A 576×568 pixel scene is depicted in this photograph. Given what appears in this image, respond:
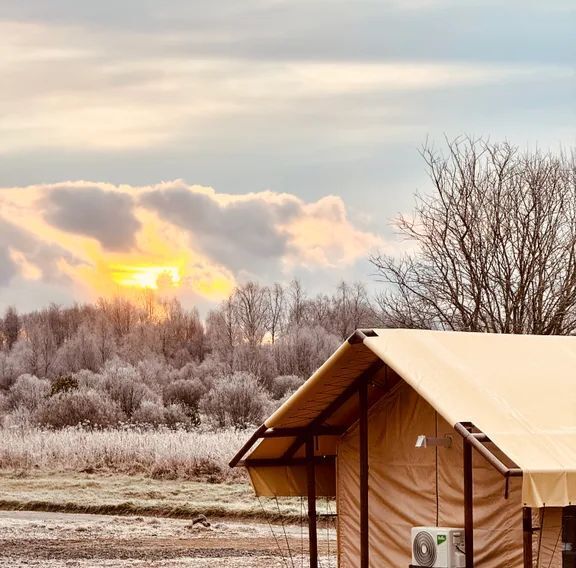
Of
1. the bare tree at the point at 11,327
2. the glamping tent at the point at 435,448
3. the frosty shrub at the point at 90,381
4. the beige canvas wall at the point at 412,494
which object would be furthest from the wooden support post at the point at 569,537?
the bare tree at the point at 11,327

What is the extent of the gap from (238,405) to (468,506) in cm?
4083

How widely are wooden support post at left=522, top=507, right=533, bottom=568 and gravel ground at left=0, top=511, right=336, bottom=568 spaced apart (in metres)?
9.44

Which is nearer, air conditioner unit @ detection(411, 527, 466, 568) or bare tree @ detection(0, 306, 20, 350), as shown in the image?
air conditioner unit @ detection(411, 527, 466, 568)

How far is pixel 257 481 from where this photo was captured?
667 inches

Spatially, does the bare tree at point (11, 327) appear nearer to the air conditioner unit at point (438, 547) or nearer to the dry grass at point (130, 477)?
the dry grass at point (130, 477)

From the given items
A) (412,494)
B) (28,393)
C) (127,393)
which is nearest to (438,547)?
(412,494)

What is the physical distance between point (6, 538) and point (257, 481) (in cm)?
1043

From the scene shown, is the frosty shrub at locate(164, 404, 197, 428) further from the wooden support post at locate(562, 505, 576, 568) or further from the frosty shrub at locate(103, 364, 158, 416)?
the wooden support post at locate(562, 505, 576, 568)

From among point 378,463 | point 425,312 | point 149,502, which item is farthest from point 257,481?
point 425,312

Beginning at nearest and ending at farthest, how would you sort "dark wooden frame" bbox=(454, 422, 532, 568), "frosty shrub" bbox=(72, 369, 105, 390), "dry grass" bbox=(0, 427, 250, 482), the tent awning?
"dark wooden frame" bbox=(454, 422, 532, 568), the tent awning, "dry grass" bbox=(0, 427, 250, 482), "frosty shrub" bbox=(72, 369, 105, 390)

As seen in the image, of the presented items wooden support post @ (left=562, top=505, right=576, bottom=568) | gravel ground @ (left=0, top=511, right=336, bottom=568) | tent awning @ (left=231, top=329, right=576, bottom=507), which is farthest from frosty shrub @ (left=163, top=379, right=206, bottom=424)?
wooden support post @ (left=562, top=505, right=576, bottom=568)

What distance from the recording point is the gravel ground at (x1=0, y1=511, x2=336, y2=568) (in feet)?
72.1

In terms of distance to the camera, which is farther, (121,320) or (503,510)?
(121,320)

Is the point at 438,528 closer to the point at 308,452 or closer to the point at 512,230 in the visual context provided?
the point at 308,452
